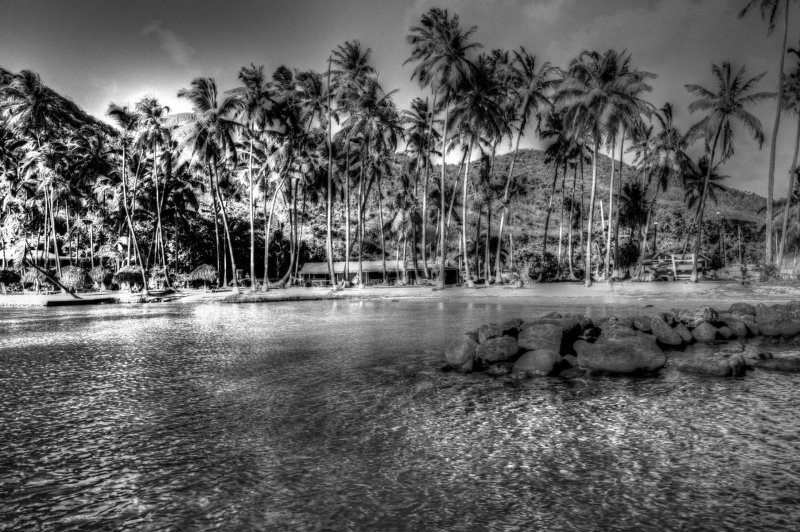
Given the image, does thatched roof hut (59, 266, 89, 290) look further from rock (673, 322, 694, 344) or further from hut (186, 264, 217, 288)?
rock (673, 322, 694, 344)

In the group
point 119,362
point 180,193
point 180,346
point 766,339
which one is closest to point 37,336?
point 180,346

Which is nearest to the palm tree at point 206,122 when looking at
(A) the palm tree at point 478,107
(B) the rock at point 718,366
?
(A) the palm tree at point 478,107

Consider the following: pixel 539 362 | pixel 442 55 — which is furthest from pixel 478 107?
pixel 539 362

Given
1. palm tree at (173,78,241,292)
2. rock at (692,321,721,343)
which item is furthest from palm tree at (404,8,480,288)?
rock at (692,321,721,343)

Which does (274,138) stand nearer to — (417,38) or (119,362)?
(417,38)

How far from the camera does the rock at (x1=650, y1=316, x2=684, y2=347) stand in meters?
13.9

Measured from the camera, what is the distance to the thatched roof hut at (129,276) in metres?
42.1

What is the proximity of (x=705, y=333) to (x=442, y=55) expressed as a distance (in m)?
28.9

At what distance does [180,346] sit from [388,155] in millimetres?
38033

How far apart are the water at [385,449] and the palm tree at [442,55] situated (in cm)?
2805

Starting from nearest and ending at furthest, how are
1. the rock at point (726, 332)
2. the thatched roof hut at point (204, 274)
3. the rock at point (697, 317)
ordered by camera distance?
the rock at point (726, 332), the rock at point (697, 317), the thatched roof hut at point (204, 274)

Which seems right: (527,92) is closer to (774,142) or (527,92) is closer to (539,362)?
(774,142)

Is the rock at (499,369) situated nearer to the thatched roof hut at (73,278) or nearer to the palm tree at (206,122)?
the palm tree at (206,122)

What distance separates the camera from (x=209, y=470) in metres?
5.69
